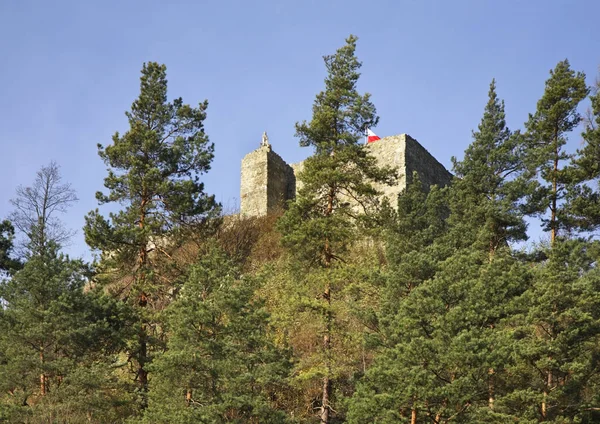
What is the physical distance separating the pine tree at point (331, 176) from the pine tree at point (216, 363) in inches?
97.8

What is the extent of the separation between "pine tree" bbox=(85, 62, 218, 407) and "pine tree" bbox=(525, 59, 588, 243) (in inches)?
354

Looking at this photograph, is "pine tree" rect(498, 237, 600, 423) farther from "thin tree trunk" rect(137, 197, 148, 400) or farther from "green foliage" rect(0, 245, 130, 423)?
"green foliage" rect(0, 245, 130, 423)

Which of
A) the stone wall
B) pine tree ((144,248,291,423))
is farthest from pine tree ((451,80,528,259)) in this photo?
the stone wall

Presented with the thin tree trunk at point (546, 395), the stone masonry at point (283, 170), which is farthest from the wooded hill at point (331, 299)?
the stone masonry at point (283, 170)

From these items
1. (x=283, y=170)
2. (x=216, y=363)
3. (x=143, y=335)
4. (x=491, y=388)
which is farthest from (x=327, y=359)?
(x=283, y=170)

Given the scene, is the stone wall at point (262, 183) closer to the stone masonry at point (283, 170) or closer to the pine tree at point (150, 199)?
the stone masonry at point (283, 170)

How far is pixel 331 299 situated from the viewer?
16500 mm

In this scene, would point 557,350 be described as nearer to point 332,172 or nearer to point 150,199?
point 332,172

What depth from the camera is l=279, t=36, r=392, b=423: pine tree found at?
17047mm

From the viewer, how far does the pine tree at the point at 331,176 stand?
1705 centimetres

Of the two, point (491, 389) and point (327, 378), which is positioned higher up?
point (327, 378)

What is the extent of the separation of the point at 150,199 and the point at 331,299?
5631mm

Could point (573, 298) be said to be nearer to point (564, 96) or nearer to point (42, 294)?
point (564, 96)

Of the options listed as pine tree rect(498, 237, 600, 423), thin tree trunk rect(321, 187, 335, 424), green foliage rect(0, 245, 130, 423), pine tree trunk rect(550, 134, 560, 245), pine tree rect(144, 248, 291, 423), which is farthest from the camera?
pine tree trunk rect(550, 134, 560, 245)
